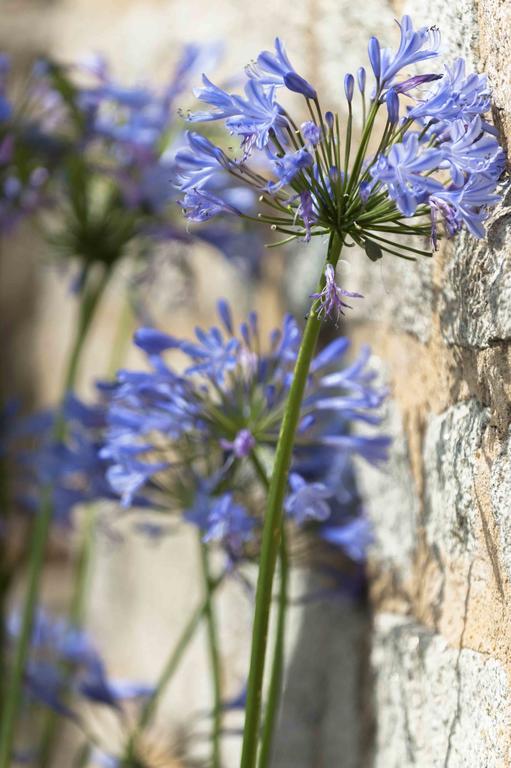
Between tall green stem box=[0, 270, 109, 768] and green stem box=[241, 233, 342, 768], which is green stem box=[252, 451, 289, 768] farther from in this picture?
tall green stem box=[0, 270, 109, 768]

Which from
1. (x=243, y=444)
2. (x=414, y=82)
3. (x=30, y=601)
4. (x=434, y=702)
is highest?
(x=414, y=82)

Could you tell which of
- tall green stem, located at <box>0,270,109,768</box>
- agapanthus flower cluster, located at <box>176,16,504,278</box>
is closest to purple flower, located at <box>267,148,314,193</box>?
agapanthus flower cluster, located at <box>176,16,504,278</box>

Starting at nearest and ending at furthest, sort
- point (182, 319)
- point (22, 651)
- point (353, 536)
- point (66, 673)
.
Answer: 1. point (353, 536)
2. point (22, 651)
3. point (66, 673)
4. point (182, 319)

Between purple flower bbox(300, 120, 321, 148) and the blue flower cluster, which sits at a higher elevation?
purple flower bbox(300, 120, 321, 148)

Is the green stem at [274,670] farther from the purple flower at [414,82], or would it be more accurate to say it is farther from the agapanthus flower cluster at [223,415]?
the purple flower at [414,82]

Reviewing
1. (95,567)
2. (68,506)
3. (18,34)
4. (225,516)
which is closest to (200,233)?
(68,506)

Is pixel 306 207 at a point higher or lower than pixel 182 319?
lower

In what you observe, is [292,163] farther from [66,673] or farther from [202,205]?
[66,673]

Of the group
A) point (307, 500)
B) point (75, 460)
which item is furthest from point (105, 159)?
point (307, 500)
